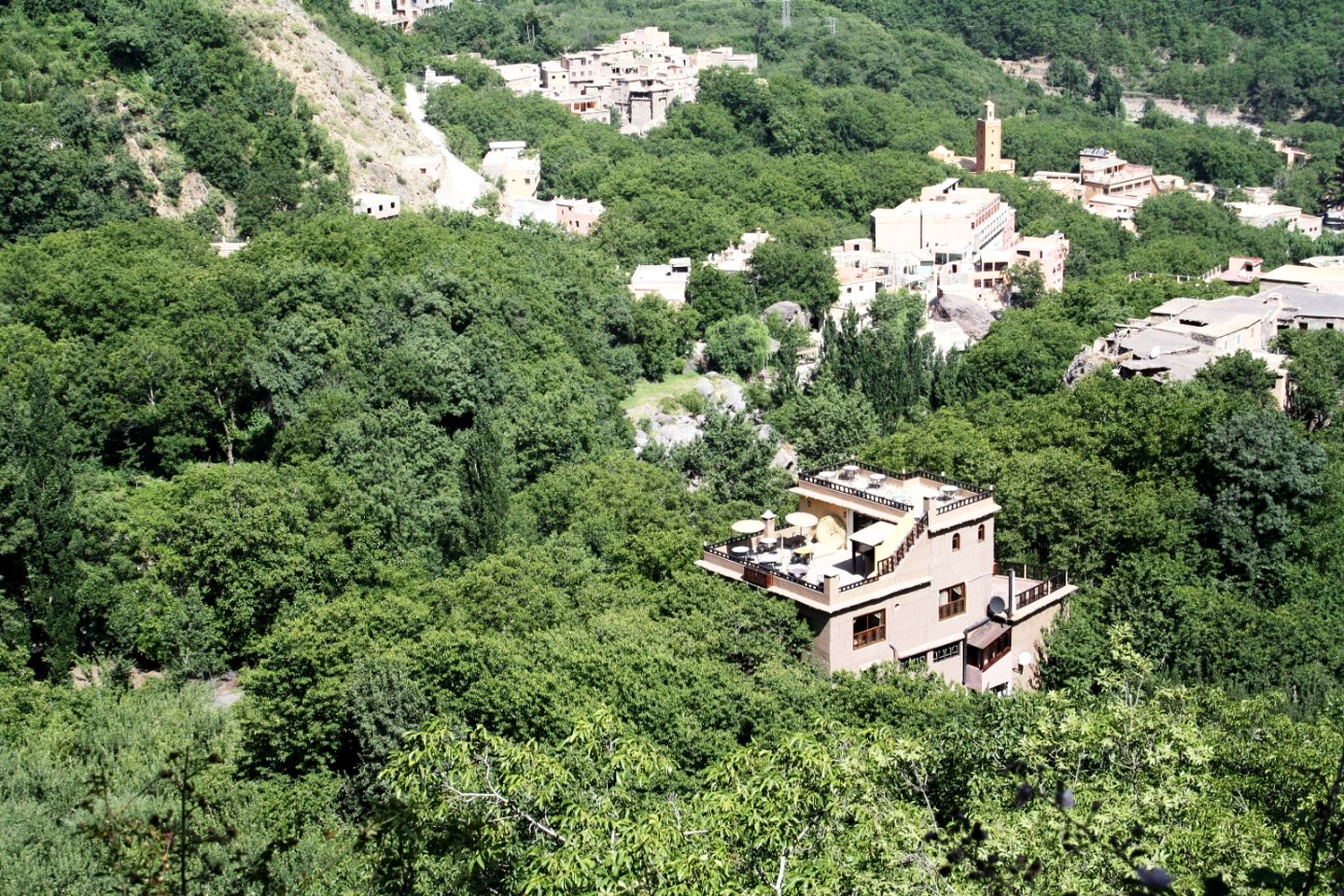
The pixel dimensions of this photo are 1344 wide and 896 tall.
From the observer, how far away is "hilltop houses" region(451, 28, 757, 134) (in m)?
78.6

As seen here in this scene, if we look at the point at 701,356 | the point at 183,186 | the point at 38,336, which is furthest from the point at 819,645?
the point at 183,186

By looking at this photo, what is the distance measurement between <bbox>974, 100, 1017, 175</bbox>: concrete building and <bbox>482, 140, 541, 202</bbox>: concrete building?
79.2 ft

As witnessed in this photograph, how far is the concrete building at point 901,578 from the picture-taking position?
2145 centimetres

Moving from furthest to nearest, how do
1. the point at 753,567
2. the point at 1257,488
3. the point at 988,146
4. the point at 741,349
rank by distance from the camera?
the point at 988,146
the point at 741,349
the point at 1257,488
the point at 753,567

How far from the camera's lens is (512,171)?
63.7m

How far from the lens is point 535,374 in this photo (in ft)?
116

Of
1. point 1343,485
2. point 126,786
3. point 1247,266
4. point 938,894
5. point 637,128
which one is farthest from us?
point 637,128

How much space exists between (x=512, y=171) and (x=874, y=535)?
4529 cm

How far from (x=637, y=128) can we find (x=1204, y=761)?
6740 cm

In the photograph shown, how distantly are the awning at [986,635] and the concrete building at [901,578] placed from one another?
21 mm

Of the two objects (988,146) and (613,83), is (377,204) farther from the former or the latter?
(988,146)

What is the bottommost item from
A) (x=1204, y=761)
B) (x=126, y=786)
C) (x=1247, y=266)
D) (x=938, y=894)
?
(x=1247, y=266)

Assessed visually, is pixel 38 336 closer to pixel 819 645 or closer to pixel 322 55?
pixel 819 645

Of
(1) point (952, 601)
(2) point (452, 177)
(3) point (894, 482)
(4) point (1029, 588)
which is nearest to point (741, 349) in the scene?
(2) point (452, 177)
